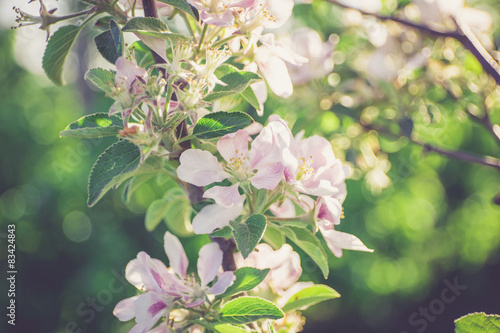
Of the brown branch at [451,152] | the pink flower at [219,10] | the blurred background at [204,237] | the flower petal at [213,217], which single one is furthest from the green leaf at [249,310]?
the blurred background at [204,237]

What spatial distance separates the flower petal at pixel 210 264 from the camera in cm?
84

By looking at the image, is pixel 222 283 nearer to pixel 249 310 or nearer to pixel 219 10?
pixel 249 310

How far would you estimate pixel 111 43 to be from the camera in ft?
2.32

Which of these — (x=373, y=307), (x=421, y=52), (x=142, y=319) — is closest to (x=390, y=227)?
(x=373, y=307)

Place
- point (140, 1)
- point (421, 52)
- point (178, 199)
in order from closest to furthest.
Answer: point (140, 1) < point (178, 199) < point (421, 52)

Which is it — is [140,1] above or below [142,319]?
above

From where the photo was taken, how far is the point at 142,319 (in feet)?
2.42

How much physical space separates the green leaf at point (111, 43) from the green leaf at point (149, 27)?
0.05 meters

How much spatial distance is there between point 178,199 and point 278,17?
42cm

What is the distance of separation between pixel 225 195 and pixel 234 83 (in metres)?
0.18

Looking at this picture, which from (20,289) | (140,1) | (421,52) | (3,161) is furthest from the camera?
(3,161)

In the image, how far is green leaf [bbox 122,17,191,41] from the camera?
0.65m

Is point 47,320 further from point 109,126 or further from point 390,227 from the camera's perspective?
point 109,126

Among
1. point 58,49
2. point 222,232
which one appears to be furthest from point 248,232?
point 58,49
